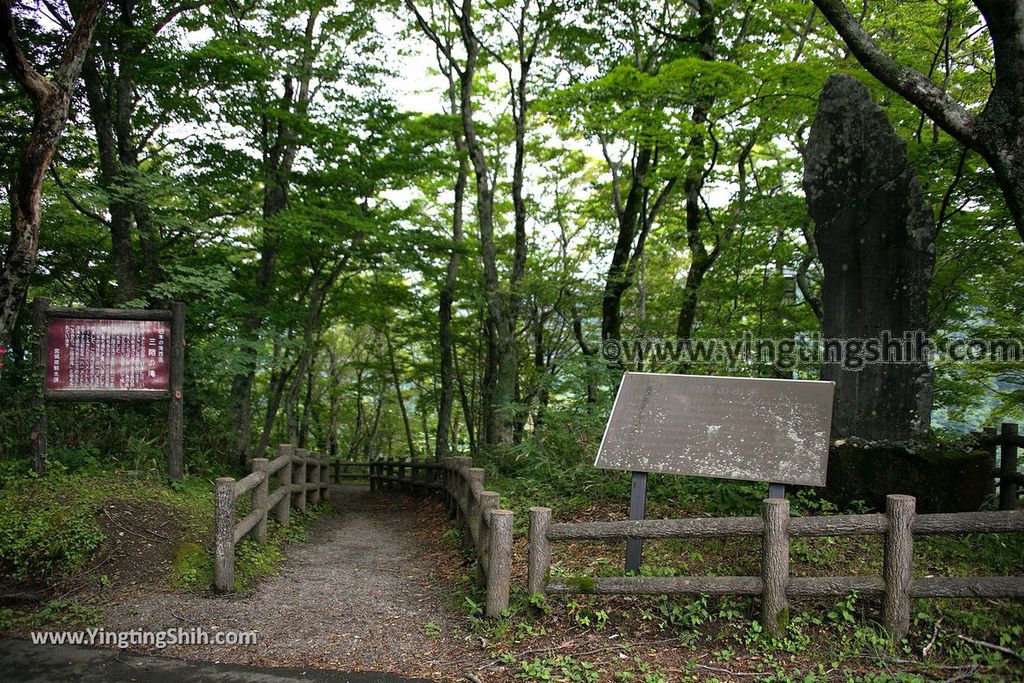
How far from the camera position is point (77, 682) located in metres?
4.08

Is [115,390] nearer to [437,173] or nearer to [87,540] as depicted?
[87,540]

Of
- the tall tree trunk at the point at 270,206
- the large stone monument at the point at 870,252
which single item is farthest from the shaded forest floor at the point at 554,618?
the tall tree trunk at the point at 270,206

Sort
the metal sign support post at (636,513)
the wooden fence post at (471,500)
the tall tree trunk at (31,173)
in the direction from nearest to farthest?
the metal sign support post at (636,513), the tall tree trunk at (31,173), the wooden fence post at (471,500)

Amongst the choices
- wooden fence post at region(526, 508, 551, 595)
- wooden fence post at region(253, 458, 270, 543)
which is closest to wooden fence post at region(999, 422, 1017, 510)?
wooden fence post at region(526, 508, 551, 595)

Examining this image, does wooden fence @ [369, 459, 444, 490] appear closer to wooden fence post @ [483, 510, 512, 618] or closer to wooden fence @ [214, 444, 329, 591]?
wooden fence @ [214, 444, 329, 591]

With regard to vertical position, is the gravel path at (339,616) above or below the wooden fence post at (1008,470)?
below

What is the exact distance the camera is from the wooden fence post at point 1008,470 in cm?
654

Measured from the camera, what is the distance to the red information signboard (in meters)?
7.02

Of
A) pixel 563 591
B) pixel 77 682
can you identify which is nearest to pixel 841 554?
pixel 563 591

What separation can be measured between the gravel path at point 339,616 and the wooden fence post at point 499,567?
1.12 feet

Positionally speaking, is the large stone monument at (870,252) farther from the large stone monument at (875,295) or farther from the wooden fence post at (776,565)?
the wooden fence post at (776,565)

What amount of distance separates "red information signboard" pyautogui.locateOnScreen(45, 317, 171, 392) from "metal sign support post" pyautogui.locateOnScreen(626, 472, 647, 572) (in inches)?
220

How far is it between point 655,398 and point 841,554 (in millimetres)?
1993

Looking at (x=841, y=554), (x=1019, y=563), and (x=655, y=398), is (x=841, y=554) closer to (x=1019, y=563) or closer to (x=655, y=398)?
(x=1019, y=563)
